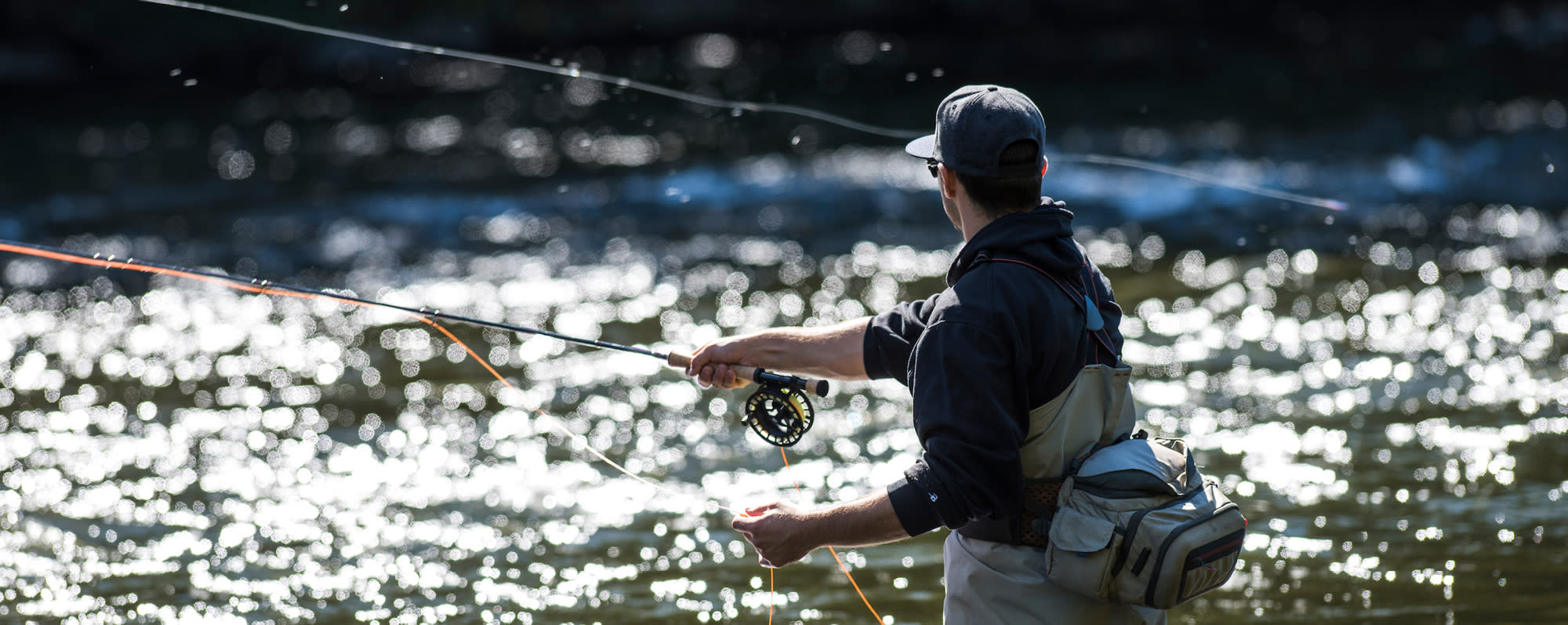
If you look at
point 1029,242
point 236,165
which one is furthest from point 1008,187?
point 236,165

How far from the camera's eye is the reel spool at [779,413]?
2.92 meters

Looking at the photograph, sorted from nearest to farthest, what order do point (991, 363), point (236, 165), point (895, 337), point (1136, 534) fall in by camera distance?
1. point (991, 363)
2. point (1136, 534)
3. point (895, 337)
4. point (236, 165)

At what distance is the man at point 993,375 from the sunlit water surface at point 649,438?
2034mm

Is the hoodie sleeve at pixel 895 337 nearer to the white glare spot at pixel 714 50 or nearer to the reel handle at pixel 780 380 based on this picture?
the reel handle at pixel 780 380

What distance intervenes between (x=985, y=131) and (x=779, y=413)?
0.91 meters

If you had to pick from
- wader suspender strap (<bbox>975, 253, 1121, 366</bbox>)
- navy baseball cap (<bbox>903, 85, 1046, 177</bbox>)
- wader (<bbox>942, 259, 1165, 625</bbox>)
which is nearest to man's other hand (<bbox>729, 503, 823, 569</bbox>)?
wader (<bbox>942, 259, 1165, 625</bbox>)

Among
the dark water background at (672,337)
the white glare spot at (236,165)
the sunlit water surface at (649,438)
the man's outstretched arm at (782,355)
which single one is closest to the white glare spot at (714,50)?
the dark water background at (672,337)

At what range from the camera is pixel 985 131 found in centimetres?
229

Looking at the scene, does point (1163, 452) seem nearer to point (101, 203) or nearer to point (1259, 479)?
point (1259, 479)

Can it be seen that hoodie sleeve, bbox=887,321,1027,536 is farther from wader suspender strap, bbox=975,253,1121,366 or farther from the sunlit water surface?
the sunlit water surface

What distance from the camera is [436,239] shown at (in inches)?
475

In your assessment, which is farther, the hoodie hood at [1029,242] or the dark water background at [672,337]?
the dark water background at [672,337]

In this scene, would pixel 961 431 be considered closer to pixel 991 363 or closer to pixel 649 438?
pixel 991 363

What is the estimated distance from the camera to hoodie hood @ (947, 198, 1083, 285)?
7.61 feet
